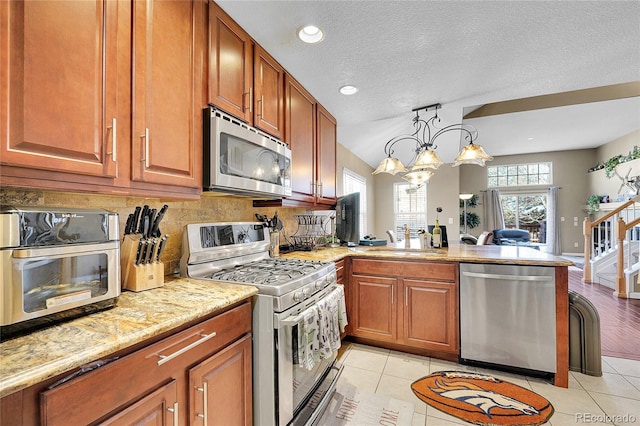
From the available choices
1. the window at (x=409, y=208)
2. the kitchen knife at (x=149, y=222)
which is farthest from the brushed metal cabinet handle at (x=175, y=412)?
the window at (x=409, y=208)

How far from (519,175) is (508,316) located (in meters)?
8.42

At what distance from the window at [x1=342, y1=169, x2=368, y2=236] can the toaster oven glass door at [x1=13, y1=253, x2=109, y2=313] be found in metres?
4.46

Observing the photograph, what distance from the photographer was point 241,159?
1681 millimetres

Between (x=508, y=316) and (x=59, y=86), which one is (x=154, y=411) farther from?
(x=508, y=316)

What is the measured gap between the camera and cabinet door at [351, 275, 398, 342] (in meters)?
2.50

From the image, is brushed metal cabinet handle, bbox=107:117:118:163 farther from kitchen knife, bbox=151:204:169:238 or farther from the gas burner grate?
the gas burner grate

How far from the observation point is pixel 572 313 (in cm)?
215

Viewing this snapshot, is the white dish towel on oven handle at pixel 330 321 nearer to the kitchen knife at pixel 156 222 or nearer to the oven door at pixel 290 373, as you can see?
the oven door at pixel 290 373

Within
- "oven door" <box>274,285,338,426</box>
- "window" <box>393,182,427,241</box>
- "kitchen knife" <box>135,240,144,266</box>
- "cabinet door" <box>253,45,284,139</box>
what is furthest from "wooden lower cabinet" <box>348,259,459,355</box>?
"window" <box>393,182,427,241</box>

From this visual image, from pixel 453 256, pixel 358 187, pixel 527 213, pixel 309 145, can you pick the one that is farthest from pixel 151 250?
pixel 527 213

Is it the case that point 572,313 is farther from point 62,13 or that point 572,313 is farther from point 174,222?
point 62,13

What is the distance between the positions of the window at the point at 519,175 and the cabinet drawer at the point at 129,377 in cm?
996

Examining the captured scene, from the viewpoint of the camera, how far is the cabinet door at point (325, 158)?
2807 mm

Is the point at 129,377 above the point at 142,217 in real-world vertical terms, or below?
below
